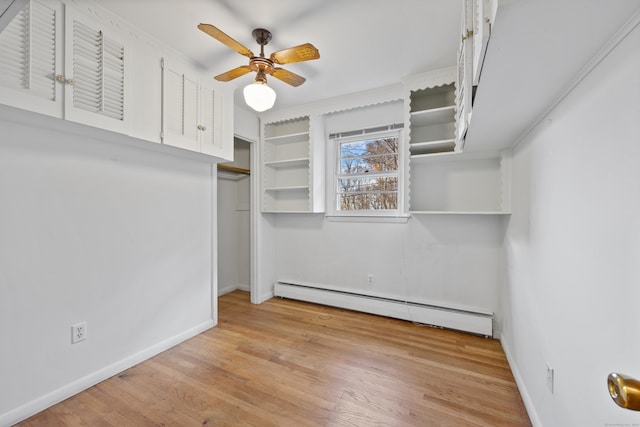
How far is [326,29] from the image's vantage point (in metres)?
1.89

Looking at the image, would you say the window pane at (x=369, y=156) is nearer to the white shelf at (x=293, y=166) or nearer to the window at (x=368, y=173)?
the window at (x=368, y=173)

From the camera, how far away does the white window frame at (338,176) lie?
3.01 meters

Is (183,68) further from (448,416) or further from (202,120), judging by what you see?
(448,416)

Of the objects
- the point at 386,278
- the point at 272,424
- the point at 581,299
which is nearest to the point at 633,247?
the point at 581,299

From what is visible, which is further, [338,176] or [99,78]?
[338,176]

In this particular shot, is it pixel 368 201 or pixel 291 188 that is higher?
pixel 291 188

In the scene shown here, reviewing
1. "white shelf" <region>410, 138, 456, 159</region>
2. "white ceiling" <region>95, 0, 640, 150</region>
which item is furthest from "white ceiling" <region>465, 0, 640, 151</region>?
"white shelf" <region>410, 138, 456, 159</region>

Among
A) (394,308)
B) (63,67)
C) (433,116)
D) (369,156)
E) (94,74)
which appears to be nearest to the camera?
(63,67)

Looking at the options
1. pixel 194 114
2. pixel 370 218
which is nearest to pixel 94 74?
pixel 194 114

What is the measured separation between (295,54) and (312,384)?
2272 mm

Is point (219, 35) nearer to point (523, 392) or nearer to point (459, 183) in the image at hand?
point (459, 183)

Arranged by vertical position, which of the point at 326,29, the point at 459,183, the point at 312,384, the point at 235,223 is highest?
the point at 326,29

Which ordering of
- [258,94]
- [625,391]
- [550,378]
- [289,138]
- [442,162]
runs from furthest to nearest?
[289,138] → [442,162] → [258,94] → [550,378] → [625,391]

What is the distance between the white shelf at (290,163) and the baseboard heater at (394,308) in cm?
163
